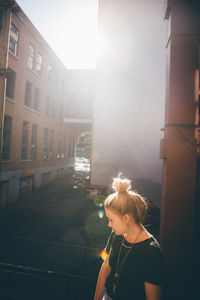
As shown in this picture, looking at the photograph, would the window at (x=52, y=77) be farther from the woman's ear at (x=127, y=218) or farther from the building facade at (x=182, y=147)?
the woman's ear at (x=127, y=218)

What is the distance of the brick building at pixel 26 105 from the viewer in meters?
13.2

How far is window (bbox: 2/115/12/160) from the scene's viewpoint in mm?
13820

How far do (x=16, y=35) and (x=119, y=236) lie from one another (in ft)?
56.2

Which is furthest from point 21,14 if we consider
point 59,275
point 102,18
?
point 59,275

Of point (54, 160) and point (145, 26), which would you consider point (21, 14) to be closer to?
point (145, 26)

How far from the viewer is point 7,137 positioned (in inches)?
556

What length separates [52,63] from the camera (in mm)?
21625

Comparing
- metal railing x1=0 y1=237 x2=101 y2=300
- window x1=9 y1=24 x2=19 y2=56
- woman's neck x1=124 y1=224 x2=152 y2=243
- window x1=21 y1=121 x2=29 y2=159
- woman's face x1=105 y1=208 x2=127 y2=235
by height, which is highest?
window x1=9 y1=24 x2=19 y2=56

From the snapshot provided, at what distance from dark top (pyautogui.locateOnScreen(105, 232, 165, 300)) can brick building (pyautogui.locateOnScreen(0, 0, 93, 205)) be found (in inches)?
459

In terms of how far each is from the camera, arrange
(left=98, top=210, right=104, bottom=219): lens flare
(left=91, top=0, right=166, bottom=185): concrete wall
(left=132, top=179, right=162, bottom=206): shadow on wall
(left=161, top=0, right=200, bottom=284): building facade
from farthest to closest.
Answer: (left=91, top=0, right=166, bottom=185): concrete wall, (left=98, top=210, right=104, bottom=219): lens flare, (left=132, top=179, right=162, bottom=206): shadow on wall, (left=161, top=0, right=200, bottom=284): building facade

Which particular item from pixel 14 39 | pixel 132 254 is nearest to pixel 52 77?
pixel 14 39

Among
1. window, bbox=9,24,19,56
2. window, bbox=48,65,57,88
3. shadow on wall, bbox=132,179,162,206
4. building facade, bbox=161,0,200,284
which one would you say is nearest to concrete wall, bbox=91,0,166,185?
shadow on wall, bbox=132,179,162,206

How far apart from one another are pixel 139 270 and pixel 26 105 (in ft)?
57.2

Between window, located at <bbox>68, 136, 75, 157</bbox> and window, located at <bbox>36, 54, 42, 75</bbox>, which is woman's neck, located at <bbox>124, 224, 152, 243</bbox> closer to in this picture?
window, located at <bbox>36, 54, 42, 75</bbox>
